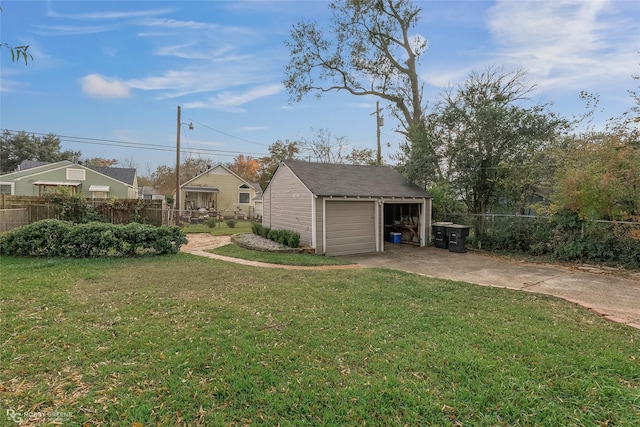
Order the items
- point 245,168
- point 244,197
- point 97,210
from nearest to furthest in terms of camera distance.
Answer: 1. point 97,210
2. point 244,197
3. point 245,168

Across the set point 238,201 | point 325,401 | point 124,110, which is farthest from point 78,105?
point 325,401

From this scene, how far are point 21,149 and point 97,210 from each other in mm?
34972

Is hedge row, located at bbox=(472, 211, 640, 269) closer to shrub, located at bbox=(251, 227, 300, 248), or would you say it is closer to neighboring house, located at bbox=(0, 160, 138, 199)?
shrub, located at bbox=(251, 227, 300, 248)

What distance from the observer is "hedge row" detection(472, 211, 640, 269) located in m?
8.29

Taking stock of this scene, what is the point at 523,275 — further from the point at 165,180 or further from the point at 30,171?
the point at 165,180

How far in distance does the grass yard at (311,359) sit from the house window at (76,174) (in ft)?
79.3

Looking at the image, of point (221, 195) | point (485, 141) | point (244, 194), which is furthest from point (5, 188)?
point (485, 141)

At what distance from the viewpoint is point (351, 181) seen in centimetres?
1215

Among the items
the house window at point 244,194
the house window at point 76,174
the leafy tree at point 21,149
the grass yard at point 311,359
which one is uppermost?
the leafy tree at point 21,149

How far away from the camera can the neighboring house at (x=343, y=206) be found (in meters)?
10.7

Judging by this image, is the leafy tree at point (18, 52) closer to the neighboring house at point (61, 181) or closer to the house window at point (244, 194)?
the neighboring house at point (61, 181)

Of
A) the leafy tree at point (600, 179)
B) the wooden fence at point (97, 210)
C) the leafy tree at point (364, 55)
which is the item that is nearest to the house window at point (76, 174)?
the wooden fence at point (97, 210)

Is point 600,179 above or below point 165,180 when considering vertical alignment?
below

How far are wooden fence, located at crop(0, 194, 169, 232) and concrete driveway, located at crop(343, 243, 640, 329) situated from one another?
7981 millimetres
